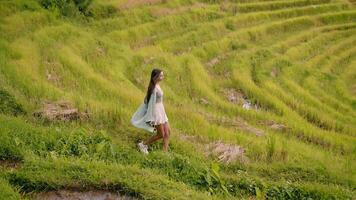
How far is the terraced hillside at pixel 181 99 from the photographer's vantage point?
8000mm

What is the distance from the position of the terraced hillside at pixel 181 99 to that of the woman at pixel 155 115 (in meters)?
0.22

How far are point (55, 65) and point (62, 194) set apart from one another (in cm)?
602

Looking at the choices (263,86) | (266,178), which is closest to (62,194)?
(266,178)

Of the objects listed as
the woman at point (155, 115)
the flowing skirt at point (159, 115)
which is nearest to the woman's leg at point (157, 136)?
the woman at point (155, 115)

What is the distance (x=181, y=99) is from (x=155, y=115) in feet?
16.4

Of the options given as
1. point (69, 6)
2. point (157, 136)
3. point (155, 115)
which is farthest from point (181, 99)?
point (69, 6)

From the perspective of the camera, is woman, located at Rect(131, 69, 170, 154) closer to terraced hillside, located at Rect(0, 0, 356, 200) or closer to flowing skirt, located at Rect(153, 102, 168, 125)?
flowing skirt, located at Rect(153, 102, 168, 125)

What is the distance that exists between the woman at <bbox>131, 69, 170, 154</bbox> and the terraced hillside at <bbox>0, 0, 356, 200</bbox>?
0.74ft

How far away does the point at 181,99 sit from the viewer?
1377cm

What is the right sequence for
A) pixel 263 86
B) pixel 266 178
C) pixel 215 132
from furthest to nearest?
1. pixel 263 86
2. pixel 215 132
3. pixel 266 178

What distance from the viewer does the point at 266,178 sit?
9.05 m

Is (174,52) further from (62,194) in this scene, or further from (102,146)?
(62,194)

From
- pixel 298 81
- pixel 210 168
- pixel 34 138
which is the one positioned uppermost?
pixel 34 138

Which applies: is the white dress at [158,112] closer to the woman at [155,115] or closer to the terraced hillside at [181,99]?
the woman at [155,115]
